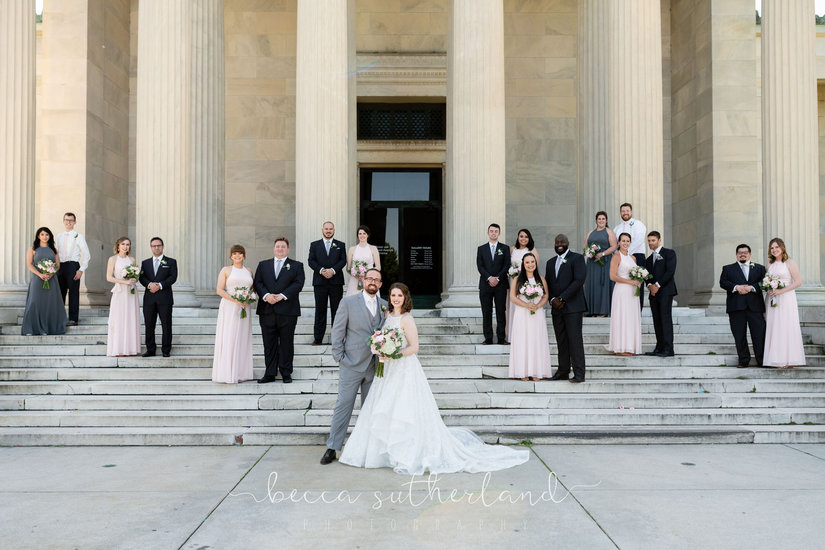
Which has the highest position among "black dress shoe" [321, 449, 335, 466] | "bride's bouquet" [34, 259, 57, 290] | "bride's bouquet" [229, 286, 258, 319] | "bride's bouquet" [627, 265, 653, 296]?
"bride's bouquet" [34, 259, 57, 290]

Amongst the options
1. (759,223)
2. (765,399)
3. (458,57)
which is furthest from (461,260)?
(759,223)

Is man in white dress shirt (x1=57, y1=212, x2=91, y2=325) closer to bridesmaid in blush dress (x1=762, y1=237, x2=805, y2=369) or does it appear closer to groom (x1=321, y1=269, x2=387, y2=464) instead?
groom (x1=321, y1=269, x2=387, y2=464)

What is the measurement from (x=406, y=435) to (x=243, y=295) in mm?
4836

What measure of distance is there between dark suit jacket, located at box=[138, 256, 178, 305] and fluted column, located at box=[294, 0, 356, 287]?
344 centimetres

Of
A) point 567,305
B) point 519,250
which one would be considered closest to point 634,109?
point 519,250

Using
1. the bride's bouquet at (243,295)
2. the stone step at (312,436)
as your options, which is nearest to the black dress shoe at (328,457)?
the stone step at (312,436)

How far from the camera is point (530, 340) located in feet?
39.7

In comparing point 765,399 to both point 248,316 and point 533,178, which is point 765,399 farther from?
point 533,178

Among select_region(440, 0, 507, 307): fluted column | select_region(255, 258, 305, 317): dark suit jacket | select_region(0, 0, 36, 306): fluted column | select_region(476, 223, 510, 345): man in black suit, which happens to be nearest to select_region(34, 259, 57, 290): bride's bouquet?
select_region(0, 0, 36, 306): fluted column

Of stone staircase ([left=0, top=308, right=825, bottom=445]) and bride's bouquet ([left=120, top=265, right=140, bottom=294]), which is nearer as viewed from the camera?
stone staircase ([left=0, top=308, right=825, bottom=445])

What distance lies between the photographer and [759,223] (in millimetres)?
20938

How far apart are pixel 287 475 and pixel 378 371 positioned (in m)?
1.58

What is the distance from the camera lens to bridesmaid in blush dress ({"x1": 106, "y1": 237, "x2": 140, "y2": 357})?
1301 centimetres

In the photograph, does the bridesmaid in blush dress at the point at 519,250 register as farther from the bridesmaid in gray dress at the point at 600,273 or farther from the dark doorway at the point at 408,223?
the dark doorway at the point at 408,223
